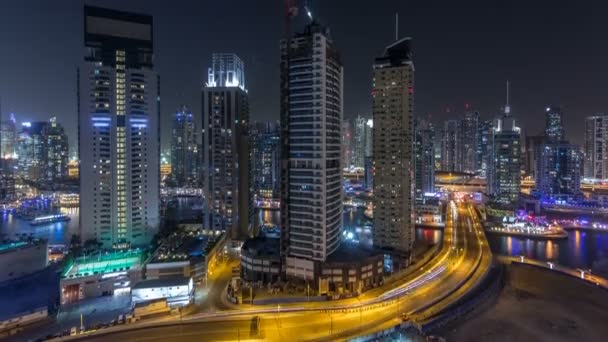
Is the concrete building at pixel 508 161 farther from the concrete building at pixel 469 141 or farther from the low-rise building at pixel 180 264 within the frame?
the low-rise building at pixel 180 264

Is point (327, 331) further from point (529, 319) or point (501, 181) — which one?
point (501, 181)

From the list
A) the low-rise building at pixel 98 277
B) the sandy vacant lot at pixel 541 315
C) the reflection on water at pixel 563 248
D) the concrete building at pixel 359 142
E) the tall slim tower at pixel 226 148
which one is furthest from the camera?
the concrete building at pixel 359 142

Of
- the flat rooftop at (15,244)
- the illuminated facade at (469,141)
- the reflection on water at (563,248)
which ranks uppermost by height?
the illuminated facade at (469,141)

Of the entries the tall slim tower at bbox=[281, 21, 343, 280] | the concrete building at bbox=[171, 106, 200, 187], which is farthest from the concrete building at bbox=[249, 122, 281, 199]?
the tall slim tower at bbox=[281, 21, 343, 280]

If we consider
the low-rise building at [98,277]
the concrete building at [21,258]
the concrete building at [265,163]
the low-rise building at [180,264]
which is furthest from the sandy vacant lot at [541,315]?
the concrete building at [265,163]

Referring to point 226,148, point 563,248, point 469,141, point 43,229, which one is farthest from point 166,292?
point 469,141
